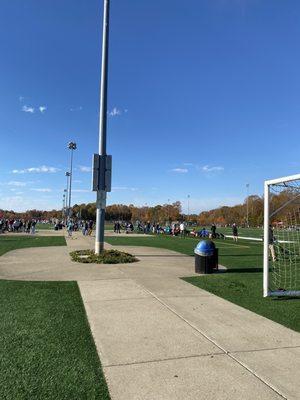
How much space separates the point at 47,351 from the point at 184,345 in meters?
1.70

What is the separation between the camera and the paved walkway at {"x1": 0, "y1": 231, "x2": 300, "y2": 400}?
4.02 m

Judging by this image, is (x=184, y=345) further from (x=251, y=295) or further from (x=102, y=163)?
(x=102, y=163)

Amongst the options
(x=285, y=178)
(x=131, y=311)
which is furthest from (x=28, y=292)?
(x=285, y=178)

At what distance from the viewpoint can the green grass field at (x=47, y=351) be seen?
3922 mm

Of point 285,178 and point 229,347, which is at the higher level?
point 285,178

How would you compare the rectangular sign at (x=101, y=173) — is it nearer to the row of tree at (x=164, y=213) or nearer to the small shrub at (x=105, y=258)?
the small shrub at (x=105, y=258)

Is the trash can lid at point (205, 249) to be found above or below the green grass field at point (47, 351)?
above

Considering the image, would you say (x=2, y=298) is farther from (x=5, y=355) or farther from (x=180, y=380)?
(x=180, y=380)

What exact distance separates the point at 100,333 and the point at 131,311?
137cm

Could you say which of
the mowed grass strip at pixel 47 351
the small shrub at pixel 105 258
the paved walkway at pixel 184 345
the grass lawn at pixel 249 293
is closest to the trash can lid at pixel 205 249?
the grass lawn at pixel 249 293

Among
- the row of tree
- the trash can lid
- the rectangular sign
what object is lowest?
the trash can lid

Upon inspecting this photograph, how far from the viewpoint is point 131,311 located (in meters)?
7.06

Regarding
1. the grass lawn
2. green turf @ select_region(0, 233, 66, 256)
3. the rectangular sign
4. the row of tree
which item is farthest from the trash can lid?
the row of tree

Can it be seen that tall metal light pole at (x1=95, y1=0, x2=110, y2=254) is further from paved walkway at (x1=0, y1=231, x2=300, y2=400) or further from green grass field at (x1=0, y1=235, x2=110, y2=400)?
green grass field at (x1=0, y1=235, x2=110, y2=400)
